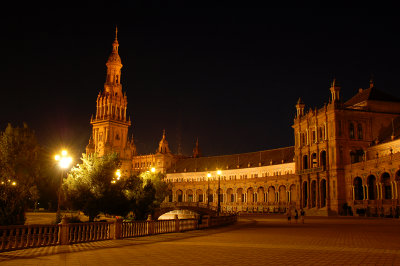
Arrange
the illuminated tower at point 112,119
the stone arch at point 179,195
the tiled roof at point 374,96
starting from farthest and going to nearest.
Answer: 1. the illuminated tower at point 112,119
2. the stone arch at point 179,195
3. the tiled roof at point 374,96

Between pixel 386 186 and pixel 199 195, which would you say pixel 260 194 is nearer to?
pixel 199 195

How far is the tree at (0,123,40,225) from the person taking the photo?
107ft

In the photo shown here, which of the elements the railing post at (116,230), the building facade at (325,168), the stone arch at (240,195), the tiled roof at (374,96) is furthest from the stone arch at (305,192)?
the railing post at (116,230)

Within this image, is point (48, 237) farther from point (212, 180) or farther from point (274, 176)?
Answer: point (212, 180)

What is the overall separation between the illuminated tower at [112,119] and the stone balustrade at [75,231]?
115 metres

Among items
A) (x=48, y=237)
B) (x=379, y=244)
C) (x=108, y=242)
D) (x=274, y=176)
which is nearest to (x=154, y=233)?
(x=108, y=242)

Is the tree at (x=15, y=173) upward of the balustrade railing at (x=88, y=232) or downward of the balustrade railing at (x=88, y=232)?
upward

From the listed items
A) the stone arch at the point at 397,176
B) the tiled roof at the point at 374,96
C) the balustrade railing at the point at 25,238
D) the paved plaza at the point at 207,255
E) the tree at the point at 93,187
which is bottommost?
the paved plaza at the point at 207,255

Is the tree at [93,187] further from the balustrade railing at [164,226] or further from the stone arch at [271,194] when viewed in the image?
the stone arch at [271,194]

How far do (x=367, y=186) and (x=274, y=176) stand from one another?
36755 millimetres

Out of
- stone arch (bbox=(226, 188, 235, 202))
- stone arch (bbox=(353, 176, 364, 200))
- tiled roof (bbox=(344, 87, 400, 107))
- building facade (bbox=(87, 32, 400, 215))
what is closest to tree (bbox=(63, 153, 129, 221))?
building facade (bbox=(87, 32, 400, 215))

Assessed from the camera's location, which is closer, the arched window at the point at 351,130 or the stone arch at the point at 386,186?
the stone arch at the point at 386,186

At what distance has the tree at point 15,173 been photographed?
32500 mm

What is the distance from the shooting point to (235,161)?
12975cm
